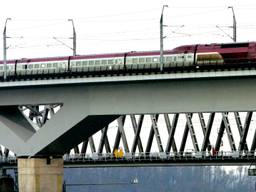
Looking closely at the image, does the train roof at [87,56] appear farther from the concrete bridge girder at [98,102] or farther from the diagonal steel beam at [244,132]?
the diagonal steel beam at [244,132]

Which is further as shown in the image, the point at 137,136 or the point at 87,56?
the point at 137,136

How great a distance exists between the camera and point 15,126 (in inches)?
4289

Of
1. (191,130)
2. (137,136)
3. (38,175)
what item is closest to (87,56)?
(38,175)

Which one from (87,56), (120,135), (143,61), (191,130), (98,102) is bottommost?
(120,135)

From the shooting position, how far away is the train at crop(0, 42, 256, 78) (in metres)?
97.8

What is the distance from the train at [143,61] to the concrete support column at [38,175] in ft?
28.3

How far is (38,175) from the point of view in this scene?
108062mm

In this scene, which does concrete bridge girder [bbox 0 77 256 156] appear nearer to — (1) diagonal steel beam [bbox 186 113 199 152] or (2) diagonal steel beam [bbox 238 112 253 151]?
(1) diagonal steel beam [bbox 186 113 199 152]

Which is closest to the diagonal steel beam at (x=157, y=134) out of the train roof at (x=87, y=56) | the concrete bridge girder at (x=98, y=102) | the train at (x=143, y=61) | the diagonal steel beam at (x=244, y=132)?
the diagonal steel beam at (x=244, y=132)

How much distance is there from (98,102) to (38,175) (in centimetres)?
1147

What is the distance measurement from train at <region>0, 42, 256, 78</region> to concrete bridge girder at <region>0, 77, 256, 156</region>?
4.51 feet

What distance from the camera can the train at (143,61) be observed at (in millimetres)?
97812

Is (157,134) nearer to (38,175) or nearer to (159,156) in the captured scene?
(159,156)

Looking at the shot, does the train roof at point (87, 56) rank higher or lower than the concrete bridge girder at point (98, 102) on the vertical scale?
higher
